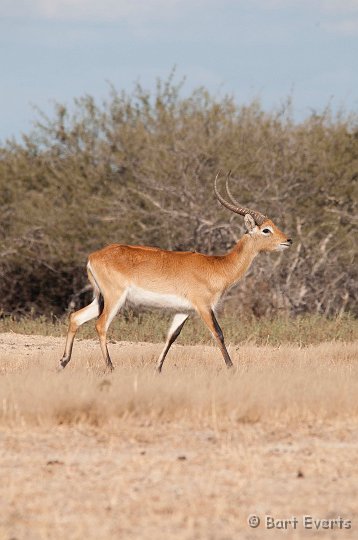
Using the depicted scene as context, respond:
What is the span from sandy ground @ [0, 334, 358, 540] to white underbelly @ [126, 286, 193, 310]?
321cm

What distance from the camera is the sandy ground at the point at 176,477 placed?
17.8 feet

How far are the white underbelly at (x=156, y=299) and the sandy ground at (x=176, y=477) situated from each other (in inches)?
126

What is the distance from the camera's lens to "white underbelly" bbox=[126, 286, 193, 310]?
12289mm

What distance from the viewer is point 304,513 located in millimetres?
5645

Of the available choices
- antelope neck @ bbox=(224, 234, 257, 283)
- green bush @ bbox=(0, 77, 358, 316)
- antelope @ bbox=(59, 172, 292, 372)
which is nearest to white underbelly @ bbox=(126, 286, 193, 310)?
antelope @ bbox=(59, 172, 292, 372)

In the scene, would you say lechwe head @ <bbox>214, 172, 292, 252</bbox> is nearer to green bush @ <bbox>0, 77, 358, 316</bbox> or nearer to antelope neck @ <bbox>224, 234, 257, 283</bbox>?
antelope neck @ <bbox>224, 234, 257, 283</bbox>

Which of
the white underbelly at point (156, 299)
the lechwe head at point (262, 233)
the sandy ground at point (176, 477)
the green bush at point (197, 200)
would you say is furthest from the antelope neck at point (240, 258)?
the green bush at point (197, 200)

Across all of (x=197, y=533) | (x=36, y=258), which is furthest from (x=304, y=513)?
(x=36, y=258)

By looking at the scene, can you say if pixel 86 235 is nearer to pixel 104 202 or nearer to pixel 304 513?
pixel 104 202

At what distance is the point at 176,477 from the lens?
6.46 meters

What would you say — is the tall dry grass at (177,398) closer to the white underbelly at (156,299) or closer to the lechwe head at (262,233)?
the white underbelly at (156,299)

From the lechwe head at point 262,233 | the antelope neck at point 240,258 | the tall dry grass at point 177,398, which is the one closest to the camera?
the tall dry grass at point 177,398

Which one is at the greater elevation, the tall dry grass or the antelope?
the tall dry grass

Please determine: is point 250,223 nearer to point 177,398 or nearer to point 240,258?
point 240,258
